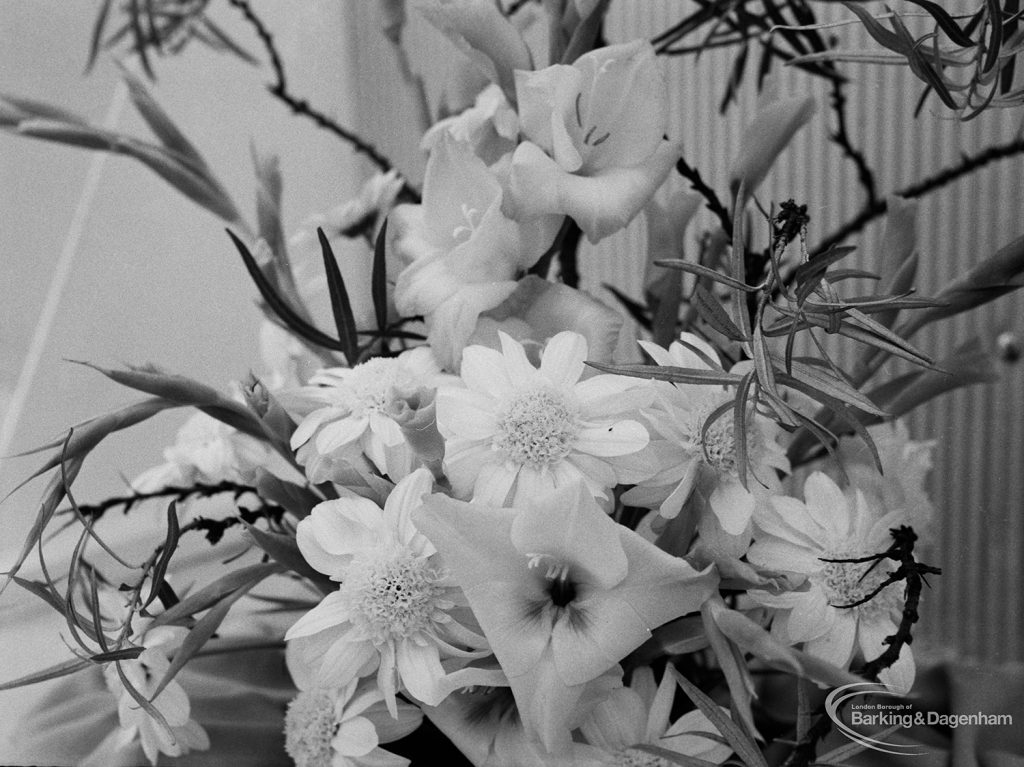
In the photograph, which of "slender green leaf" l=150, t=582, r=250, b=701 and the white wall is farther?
the white wall

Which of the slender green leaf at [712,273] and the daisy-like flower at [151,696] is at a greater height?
Answer: the slender green leaf at [712,273]

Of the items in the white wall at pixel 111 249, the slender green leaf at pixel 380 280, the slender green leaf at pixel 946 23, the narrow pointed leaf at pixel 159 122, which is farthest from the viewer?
the white wall at pixel 111 249

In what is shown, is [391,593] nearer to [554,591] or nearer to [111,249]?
[554,591]

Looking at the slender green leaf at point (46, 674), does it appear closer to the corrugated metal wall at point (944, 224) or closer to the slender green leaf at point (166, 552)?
the slender green leaf at point (166, 552)

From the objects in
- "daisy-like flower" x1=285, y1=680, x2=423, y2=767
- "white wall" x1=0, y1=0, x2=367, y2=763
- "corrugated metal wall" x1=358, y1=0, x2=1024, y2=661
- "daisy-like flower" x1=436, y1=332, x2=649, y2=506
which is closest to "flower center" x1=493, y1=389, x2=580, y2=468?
"daisy-like flower" x1=436, y1=332, x2=649, y2=506

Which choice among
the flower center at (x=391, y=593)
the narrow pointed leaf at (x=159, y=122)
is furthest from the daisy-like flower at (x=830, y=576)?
the narrow pointed leaf at (x=159, y=122)

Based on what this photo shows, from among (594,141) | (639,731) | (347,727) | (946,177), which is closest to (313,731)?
(347,727)

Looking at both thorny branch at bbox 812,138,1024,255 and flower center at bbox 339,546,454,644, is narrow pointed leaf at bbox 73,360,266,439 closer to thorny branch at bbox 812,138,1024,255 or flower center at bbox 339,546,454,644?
flower center at bbox 339,546,454,644

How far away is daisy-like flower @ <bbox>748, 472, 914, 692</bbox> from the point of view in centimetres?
29

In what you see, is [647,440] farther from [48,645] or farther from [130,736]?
[48,645]

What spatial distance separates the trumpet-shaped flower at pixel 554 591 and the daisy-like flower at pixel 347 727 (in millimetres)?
73

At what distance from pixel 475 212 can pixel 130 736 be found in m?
0.25

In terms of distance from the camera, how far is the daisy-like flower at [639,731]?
0.30m

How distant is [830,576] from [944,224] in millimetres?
344
